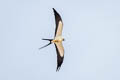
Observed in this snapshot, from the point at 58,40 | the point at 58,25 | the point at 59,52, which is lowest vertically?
the point at 59,52

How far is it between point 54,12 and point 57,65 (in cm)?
433

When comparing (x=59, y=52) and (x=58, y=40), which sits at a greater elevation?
(x=58, y=40)

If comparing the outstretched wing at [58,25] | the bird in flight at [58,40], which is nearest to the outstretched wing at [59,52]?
the bird in flight at [58,40]

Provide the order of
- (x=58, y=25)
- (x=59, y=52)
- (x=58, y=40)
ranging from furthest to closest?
(x=59, y=52) → (x=58, y=40) → (x=58, y=25)

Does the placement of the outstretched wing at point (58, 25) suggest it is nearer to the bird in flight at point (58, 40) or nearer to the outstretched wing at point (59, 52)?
the bird in flight at point (58, 40)

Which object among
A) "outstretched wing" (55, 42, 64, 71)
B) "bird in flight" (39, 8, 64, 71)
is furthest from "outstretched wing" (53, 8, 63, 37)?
"outstretched wing" (55, 42, 64, 71)

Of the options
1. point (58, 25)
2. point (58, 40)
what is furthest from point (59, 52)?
point (58, 25)

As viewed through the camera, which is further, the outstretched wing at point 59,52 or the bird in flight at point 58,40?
the outstretched wing at point 59,52

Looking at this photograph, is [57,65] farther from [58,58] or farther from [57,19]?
[57,19]

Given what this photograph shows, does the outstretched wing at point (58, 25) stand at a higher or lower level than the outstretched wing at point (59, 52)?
higher

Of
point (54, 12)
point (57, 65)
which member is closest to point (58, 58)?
point (57, 65)

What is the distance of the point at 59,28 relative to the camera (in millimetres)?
47375

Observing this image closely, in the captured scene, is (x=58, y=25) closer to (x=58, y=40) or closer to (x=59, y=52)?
(x=58, y=40)

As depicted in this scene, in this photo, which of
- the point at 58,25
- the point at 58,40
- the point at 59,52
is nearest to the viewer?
the point at 58,25
